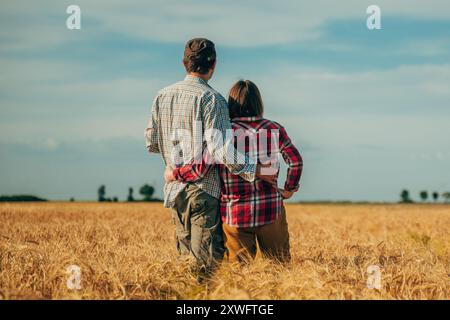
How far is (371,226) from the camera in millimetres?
13875

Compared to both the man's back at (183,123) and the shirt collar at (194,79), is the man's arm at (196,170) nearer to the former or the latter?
the man's back at (183,123)

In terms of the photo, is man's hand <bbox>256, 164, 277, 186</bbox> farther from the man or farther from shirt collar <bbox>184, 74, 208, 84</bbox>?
shirt collar <bbox>184, 74, 208, 84</bbox>

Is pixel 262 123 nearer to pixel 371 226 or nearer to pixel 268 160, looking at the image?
pixel 268 160

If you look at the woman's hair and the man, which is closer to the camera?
the man

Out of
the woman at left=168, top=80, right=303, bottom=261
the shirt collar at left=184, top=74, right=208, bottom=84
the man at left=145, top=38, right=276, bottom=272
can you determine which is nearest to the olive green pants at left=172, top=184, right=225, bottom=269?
the man at left=145, top=38, right=276, bottom=272

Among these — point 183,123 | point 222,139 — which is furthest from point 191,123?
point 222,139

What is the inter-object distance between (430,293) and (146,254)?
2773 mm

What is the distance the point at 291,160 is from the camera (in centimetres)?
508

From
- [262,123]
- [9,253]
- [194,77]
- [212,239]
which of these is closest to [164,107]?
[194,77]

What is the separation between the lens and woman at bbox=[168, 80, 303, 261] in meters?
4.92

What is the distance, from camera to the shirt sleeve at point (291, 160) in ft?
16.6

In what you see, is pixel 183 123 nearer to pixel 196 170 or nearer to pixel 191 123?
pixel 191 123

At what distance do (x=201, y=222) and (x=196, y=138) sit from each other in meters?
0.70

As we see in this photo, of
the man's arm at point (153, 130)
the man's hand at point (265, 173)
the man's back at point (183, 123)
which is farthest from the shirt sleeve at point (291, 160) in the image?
the man's arm at point (153, 130)
